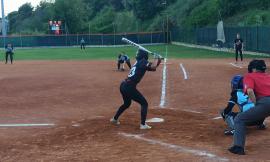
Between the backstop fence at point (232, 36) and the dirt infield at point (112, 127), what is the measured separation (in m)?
21.2

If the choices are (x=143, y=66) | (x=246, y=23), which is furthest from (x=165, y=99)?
→ (x=246, y=23)

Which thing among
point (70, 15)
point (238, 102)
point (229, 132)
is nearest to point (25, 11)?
point (70, 15)

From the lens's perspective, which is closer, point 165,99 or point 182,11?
point 165,99

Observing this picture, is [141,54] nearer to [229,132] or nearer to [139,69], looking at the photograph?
[139,69]

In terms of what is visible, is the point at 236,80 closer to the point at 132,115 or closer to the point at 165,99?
the point at 132,115

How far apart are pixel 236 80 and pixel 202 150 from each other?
210cm

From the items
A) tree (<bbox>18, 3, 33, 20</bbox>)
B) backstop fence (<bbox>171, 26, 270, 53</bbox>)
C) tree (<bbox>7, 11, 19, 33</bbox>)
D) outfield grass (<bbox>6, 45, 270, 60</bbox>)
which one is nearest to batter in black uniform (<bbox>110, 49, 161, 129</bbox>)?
outfield grass (<bbox>6, 45, 270, 60</bbox>)

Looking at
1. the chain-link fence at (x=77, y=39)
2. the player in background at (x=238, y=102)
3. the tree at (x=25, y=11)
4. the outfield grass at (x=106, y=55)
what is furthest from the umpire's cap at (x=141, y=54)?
the tree at (x=25, y=11)

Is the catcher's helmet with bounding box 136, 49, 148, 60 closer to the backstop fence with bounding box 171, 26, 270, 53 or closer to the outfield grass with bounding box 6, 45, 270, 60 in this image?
the outfield grass with bounding box 6, 45, 270, 60

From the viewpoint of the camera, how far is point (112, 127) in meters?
10.9

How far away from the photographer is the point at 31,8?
469 ft

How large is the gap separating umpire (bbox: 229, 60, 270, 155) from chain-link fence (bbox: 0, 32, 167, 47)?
67654 millimetres

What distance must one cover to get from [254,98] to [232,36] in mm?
40507

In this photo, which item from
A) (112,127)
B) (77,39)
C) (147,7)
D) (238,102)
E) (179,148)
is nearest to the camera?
(179,148)
